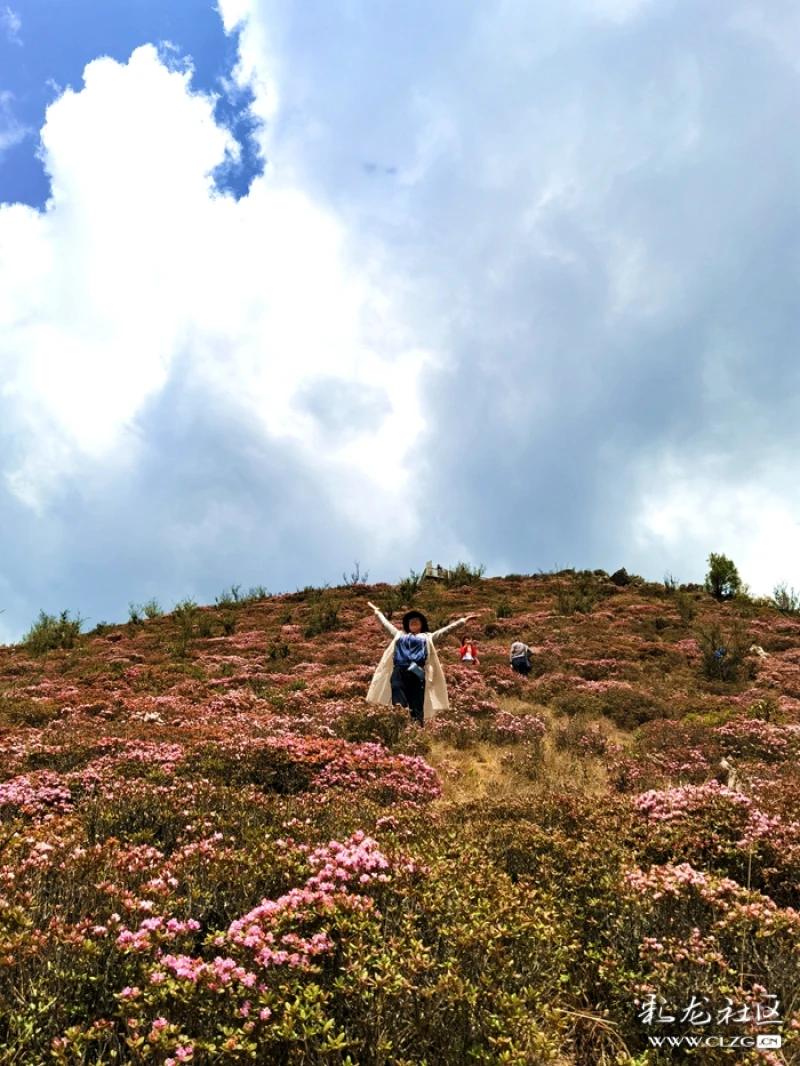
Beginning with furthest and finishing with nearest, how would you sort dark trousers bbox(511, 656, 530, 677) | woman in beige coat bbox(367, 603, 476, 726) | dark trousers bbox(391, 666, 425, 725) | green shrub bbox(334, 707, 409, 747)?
dark trousers bbox(511, 656, 530, 677) → dark trousers bbox(391, 666, 425, 725) → woman in beige coat bbox(367, 603, 476, 726) → green shrub bbox(334, 707, 409, 747)

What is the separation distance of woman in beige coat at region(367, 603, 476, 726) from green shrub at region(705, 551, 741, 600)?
2656 cm

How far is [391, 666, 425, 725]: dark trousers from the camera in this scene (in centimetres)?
→ 1041

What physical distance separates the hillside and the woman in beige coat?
40cm

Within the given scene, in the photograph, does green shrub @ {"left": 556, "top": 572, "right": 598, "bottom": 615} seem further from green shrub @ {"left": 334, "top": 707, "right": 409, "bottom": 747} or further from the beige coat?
green shrub @ {"left": 334, "top": 707, "right": 409, "bottom": 747}

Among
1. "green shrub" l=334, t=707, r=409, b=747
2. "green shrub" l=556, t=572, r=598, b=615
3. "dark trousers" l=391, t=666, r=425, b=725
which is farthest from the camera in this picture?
→ "green shrub" l=556, t=572, r=598, b=615

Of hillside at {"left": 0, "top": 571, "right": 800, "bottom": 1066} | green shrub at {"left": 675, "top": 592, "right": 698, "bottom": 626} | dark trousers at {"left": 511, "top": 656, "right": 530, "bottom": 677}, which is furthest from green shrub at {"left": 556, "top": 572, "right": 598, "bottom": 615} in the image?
hillside at {"left": 0, "top": 571, "right": 800, "bottom": 1066}

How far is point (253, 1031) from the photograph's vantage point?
254 cm

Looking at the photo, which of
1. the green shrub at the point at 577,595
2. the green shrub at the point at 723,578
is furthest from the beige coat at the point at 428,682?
the green shrub at the point at 723,578

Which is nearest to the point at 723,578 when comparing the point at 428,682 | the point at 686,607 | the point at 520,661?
the point at 686,607

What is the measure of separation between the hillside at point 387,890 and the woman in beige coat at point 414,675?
400 mm

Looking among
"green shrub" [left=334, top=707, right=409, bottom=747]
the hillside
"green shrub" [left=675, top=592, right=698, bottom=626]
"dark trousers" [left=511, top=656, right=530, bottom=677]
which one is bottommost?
the hillside

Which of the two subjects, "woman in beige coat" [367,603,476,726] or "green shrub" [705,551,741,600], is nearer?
"woman in beige coat" [367,603,476,726]

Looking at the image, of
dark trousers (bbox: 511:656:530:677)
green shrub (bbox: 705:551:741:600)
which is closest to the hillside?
dark trousers (bbox: 511:656:530:677)

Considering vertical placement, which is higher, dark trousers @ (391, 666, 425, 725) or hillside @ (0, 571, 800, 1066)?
dark trousers @ (391, 666, 425, 725)
